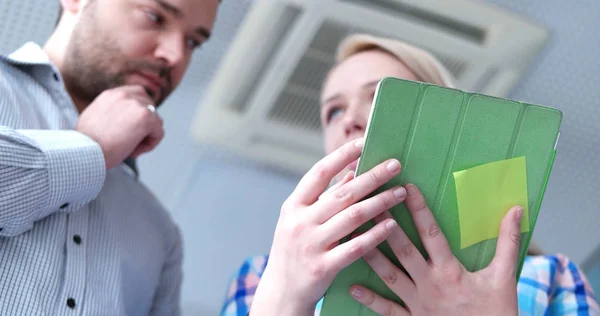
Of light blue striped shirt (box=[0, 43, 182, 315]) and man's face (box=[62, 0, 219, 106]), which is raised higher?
man's face (box=[62, 0, 219, 106])

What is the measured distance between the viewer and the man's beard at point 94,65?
4.66ft

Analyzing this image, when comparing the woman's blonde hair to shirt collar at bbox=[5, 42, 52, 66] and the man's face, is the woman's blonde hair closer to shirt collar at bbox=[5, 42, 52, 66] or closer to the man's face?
the man's face

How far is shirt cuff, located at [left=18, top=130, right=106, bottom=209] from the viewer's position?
1.05 metres

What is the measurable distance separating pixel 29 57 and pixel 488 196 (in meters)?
0.94

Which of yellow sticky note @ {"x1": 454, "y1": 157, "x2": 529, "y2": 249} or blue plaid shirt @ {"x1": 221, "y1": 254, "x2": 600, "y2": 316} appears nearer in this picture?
yellow sticky note @ {"x1": 454, "y1": 157, "x2": 529, "y2": 249}

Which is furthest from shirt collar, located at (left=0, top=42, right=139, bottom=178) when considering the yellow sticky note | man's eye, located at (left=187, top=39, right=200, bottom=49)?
the yellow sticky note

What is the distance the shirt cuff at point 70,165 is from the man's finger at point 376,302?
497mm

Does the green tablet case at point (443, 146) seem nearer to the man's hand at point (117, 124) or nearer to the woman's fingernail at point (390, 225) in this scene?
the woman's fingernail at point (390, 225)

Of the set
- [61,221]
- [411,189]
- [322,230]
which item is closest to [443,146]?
[411,189]

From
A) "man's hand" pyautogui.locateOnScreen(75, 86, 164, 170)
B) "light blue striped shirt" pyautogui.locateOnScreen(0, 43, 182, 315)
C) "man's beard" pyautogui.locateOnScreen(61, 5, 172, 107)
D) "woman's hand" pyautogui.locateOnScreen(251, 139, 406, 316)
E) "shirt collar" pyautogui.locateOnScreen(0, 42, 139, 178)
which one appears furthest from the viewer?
"man's beard" pyautogui.locateOnScreen(61, 5, 172, 107)

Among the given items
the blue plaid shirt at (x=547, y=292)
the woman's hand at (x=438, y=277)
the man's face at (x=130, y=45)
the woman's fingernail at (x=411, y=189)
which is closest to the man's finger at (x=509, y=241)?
the woman's hand at (x=438, y=277)

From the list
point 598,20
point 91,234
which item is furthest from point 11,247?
point 598,20

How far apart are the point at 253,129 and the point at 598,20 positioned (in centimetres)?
91

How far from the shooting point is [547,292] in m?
1.27
